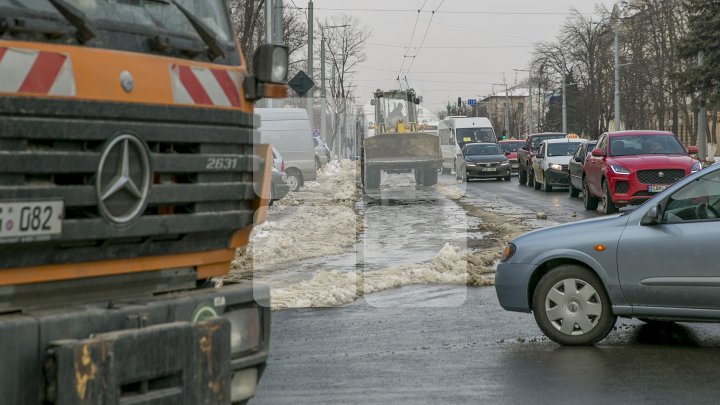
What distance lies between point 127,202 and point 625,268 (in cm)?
480

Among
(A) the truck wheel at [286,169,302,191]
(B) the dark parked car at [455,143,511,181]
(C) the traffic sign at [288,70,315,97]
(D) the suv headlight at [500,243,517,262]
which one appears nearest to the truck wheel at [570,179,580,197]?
(C) the traffic sign at [288,70,315,97]

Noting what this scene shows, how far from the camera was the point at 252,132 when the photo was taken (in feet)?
18.5

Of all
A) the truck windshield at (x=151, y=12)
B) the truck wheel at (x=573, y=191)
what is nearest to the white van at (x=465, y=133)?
the truck wheel at (x=573, y=191)

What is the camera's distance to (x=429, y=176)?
38.9 m

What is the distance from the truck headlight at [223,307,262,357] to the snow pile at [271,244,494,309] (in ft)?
18.7

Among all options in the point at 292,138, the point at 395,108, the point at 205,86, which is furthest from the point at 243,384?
the point at 395,108

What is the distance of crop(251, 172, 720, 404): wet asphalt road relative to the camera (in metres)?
7.16

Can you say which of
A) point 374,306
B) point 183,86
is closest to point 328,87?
point 374,306

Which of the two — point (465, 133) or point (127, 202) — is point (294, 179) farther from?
point (127, 202)

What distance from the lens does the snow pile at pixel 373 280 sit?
37.9 ft

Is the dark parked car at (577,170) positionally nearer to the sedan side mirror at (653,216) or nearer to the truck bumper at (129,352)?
the sedan side mirror at (653,216)

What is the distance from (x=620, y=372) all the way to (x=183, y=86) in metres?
4.01

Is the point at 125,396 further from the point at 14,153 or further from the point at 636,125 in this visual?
the point at 636,125

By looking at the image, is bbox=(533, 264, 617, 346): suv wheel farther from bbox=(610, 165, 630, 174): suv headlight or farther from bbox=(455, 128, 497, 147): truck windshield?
bbox=(455, 128, 497, 147): truck windshield
